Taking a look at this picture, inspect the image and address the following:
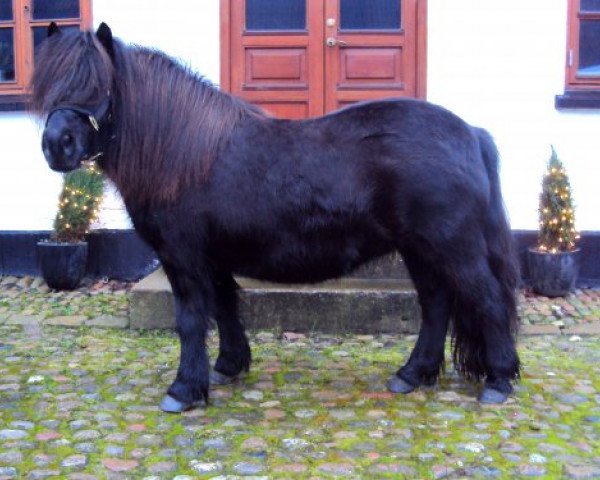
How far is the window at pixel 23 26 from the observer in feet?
25.0

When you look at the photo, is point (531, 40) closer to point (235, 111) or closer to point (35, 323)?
point (235, 111)

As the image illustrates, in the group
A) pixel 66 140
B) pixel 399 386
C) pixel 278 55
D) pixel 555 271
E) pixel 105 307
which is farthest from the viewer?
pixel 278 55

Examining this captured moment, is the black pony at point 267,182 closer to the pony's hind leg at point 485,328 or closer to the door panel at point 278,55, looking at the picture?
the pony's hind leg at point 485,328

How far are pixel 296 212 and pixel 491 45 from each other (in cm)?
363

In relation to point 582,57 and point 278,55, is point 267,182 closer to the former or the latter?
point 278,55

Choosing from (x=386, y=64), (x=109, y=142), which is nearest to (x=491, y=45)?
(x=386, y=64)

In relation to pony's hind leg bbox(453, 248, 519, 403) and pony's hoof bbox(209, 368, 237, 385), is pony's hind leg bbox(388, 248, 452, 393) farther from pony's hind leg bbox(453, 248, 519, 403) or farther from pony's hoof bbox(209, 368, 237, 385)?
pony's hoof bbox(209, 368, 237, 385)

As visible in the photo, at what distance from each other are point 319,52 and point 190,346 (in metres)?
3.59

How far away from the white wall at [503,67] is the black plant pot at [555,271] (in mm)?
449

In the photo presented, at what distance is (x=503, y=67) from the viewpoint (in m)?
7.25

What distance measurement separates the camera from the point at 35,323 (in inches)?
255

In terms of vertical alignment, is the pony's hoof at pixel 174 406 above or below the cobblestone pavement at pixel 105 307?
above

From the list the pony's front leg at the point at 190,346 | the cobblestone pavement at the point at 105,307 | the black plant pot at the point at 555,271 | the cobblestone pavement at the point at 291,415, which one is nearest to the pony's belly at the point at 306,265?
the pony's front leg at the point at 190,346

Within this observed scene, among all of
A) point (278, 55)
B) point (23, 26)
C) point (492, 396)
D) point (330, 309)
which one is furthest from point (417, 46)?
point (492, 396)
